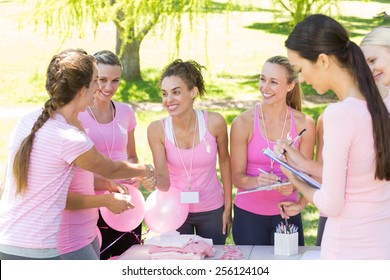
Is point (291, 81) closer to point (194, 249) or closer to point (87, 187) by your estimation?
point (194, 249)

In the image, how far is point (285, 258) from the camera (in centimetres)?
352

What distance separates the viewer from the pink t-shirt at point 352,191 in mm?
2375

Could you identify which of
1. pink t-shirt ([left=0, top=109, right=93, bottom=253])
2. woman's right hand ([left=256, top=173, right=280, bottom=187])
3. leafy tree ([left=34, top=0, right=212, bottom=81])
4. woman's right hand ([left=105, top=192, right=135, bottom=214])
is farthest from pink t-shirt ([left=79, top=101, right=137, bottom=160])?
leafy tree ([left=34, top=0, right=212, bottom=81])

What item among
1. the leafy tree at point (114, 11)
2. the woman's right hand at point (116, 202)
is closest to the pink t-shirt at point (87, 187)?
the woman's right hand at point (116, 202)

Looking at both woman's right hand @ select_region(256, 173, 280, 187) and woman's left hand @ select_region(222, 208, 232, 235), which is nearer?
woman's right hand @ select_region(256, 173, 280, 187)

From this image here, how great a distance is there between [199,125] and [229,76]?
11107mm

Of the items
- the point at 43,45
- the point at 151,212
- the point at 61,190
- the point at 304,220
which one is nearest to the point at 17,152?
the point at 61,190

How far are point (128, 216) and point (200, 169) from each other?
0.48 meters

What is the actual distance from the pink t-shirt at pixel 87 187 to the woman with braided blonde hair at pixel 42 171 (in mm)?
451

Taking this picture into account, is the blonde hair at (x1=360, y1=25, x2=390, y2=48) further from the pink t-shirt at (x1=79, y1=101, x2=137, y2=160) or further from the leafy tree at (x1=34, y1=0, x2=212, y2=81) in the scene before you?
the leafy tree at (x1=34, y1=0, x2=212, y2=81)

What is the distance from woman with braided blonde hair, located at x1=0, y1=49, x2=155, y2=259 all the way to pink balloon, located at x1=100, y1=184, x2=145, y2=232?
97cm

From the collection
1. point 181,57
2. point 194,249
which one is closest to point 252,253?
point 194,249

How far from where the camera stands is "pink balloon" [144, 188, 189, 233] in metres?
3.86

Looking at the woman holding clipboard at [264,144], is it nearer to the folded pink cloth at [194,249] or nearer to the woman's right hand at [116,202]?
the folded pink cloth at [194,249]
